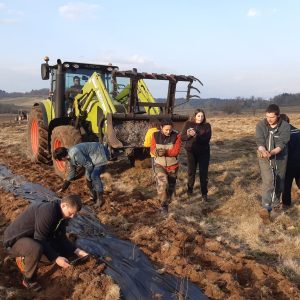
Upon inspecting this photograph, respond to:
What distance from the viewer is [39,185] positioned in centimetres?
835

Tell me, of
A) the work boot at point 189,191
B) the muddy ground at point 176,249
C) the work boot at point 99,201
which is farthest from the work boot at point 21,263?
the work boot at point 189,191

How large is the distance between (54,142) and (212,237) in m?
4.56

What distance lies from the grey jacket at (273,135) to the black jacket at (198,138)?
1216 millimetres

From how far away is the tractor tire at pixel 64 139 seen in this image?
8.34m

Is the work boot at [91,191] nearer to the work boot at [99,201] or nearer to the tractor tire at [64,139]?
the work boot at [99,201]

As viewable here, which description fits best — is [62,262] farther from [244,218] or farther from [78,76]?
[78,76]

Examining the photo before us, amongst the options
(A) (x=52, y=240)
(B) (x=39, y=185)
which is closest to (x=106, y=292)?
(A) (x=52, y=240)

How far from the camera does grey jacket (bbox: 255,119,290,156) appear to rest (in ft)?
19.5

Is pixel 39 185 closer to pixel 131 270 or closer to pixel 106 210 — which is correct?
pixel 106 210

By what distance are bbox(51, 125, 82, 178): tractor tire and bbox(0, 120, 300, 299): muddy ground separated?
0.30 metres

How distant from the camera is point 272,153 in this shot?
5863mm

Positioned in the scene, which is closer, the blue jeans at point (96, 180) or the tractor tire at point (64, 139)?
the blue jeans at point (96, 180)

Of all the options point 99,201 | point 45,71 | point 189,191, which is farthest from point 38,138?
point 189,191

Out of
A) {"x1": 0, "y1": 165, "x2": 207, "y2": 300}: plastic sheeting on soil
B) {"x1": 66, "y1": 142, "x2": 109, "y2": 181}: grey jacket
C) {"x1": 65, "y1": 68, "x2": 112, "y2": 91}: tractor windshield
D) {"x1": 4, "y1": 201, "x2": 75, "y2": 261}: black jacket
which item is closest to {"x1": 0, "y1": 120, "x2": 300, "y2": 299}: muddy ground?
{"x1": 0, "y1": 165, "x2": 207, "y2": 300}: plastic sheeting on soil
